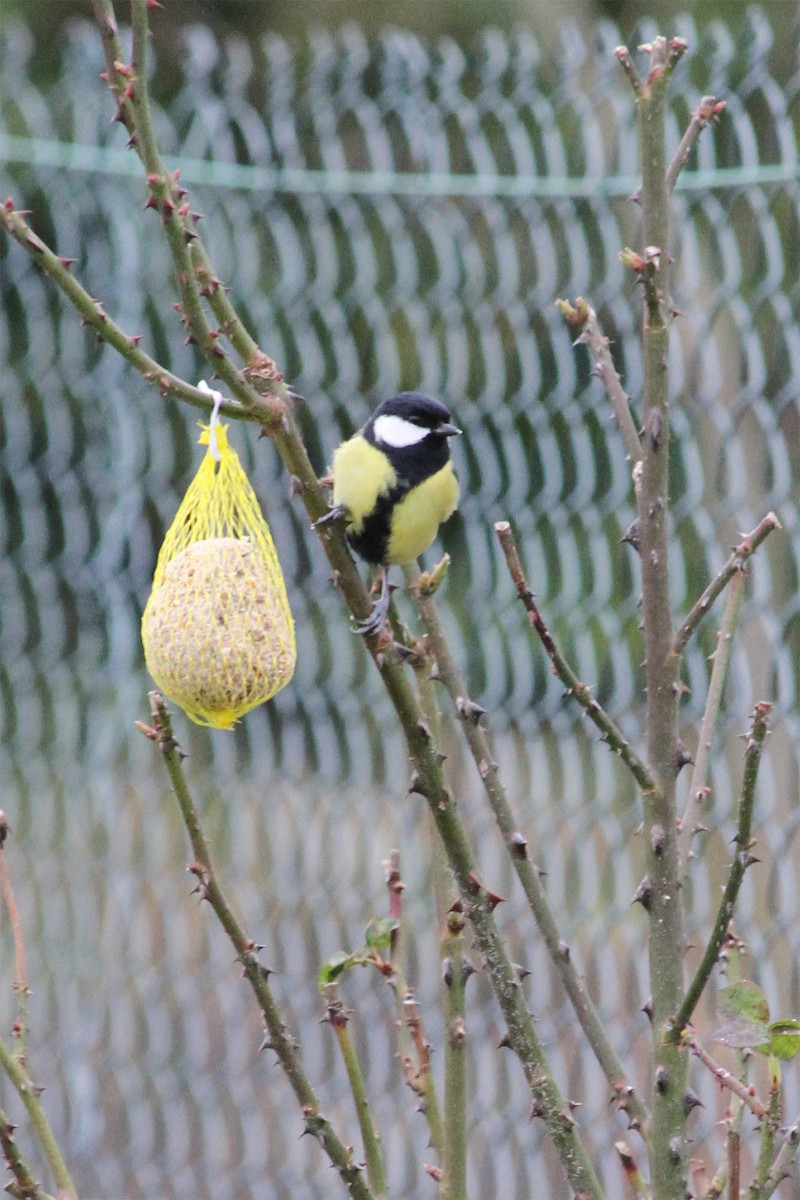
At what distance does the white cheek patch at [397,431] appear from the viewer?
5.84ft

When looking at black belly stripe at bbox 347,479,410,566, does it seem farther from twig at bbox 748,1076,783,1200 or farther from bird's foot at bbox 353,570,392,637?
twig at bbox 748,1076,783,1200

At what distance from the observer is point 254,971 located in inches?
40.7

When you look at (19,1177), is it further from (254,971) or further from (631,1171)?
(631,1171)

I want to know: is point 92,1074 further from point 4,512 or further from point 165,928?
point 4,512

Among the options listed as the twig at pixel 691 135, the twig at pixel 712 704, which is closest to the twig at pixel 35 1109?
the twig at pixel 712 704

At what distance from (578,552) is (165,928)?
1110mm

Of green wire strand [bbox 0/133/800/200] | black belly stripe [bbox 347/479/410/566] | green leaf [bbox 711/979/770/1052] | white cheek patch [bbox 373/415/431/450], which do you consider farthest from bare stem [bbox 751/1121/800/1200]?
green wire strand [bbox 0/133/800/200]

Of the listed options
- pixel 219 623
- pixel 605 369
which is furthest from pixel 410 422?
pixel 605 369

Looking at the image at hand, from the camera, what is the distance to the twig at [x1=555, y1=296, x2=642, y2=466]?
1.09m

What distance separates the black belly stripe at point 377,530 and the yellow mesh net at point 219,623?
0.10 meters

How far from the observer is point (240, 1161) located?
3.02m

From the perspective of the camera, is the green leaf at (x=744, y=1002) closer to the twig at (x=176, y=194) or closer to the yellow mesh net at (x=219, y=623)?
the twig at (x=176, y=194)

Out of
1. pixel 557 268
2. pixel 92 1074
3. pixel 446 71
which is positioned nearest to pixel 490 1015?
pixel 92 1074

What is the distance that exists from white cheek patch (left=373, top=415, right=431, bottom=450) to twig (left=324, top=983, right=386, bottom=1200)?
820 millimetres
